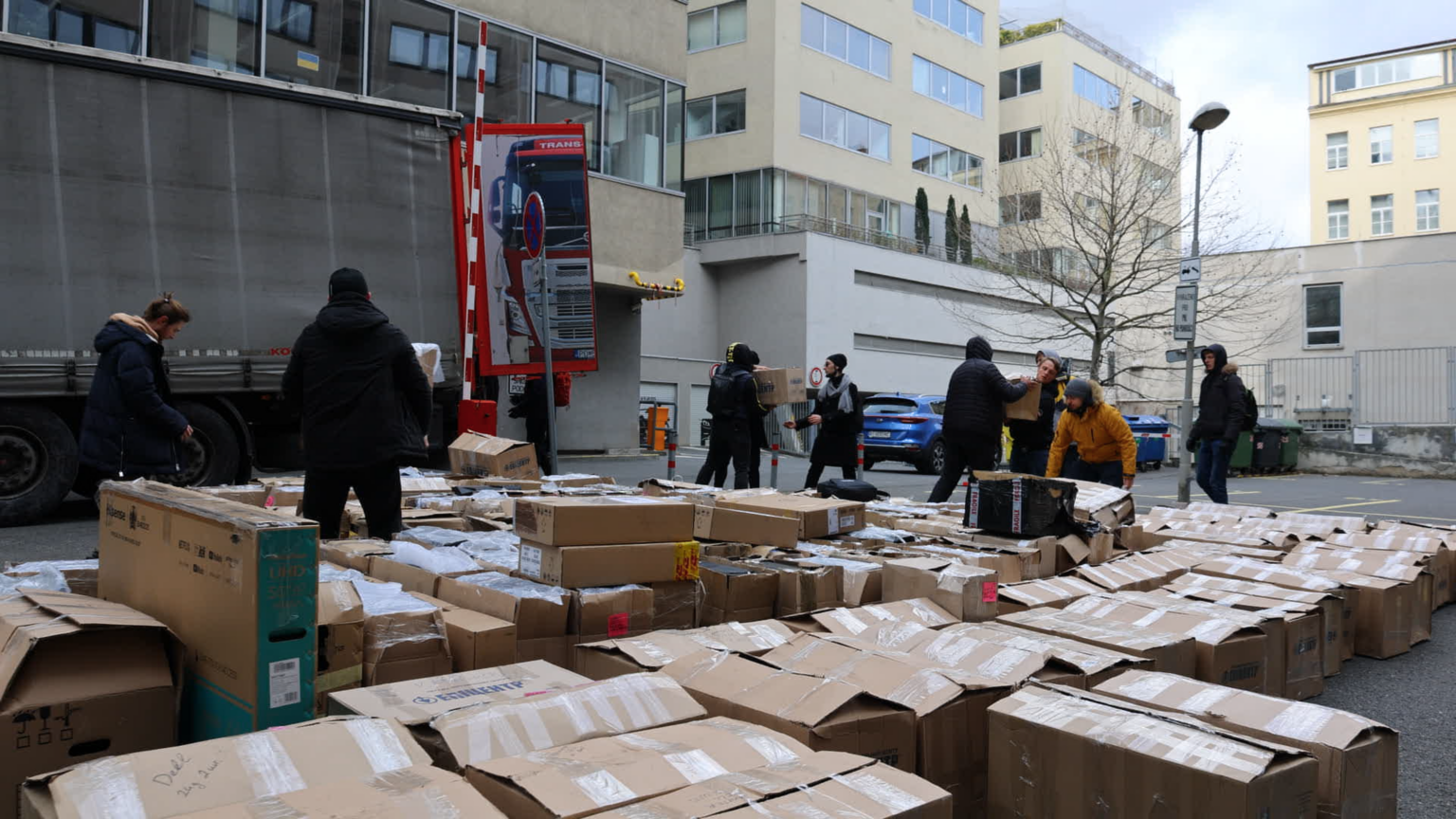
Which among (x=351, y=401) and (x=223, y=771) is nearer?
(x=223, y=771)

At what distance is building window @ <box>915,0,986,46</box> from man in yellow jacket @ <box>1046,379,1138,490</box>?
101 feet

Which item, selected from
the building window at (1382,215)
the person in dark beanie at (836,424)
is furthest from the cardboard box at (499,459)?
the building window at (1382,215)

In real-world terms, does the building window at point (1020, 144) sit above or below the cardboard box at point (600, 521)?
above

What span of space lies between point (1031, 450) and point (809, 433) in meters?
18.0

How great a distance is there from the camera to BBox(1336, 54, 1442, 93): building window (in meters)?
45.8

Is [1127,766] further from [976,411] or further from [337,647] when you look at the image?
[976,411]

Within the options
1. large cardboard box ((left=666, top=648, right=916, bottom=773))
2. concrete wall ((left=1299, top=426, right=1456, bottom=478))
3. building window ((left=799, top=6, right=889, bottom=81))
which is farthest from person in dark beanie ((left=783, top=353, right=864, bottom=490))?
building window ((left=799, top=6, right=889, bottom=81))

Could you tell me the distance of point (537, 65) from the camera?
1753 cm

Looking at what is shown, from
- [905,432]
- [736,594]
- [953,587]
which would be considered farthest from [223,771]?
[905,432]

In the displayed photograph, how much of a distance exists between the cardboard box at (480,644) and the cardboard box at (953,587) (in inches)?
68.7

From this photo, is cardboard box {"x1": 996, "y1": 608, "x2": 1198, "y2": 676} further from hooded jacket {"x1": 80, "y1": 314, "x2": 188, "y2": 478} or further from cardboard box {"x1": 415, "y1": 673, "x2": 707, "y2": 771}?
hooded jacket {"x1": 80, "y1": 314, "x2": 188, "y2": 478}

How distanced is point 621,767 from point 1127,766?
1159 millimetres

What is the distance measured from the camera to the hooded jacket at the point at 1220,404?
989 cm

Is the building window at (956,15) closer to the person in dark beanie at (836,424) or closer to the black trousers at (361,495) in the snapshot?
the person in dark beanie at (836,424)
